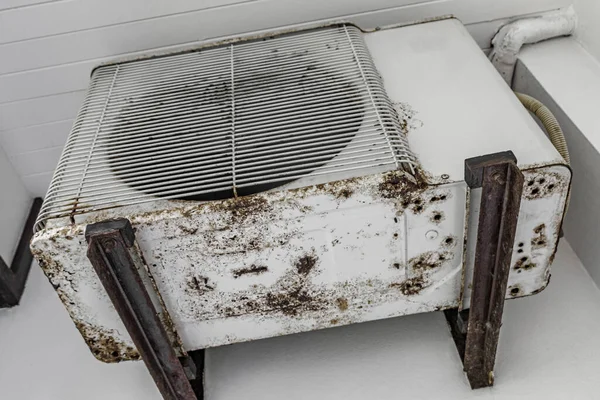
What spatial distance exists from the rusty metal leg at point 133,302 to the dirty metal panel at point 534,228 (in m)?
0.65

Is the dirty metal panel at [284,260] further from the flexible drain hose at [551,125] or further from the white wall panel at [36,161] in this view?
the white wall panel at [36,161]

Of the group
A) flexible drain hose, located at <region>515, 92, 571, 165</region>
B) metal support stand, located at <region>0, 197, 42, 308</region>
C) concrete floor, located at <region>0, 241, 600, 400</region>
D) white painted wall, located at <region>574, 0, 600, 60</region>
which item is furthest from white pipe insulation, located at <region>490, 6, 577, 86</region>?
metal support stand, located at <region>0, 197, 42, 308</region>

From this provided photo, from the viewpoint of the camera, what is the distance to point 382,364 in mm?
1512

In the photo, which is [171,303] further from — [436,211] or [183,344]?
[436,211]

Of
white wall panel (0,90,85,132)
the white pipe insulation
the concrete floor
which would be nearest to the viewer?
the concrete floor

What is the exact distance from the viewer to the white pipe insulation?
70.2 inches

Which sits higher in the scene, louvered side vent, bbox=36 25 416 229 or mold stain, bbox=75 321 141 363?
louvered side vent, bbox=36 25 416 229

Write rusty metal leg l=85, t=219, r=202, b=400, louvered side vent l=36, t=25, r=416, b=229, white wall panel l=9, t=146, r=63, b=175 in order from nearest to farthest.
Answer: rusty metal leg l=85, t=219, r=202, b=400, louvered side vent l=36, t=25, r=416, b=229, white wall panel l=9, t=146, r=63, b=175

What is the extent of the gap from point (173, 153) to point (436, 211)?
1.84 feet

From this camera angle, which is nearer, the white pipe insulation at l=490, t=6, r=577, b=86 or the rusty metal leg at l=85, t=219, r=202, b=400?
the rusty metal leg at l=85, t=219, r=202, b=400

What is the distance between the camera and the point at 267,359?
1.57 metres

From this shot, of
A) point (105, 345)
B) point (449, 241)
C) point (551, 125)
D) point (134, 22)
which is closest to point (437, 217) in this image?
point (449, 241)

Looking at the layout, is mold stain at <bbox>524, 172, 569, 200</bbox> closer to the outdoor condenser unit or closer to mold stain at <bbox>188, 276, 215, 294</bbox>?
the outdoor condenser unit

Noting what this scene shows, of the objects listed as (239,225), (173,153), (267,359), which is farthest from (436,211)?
(267,359)
